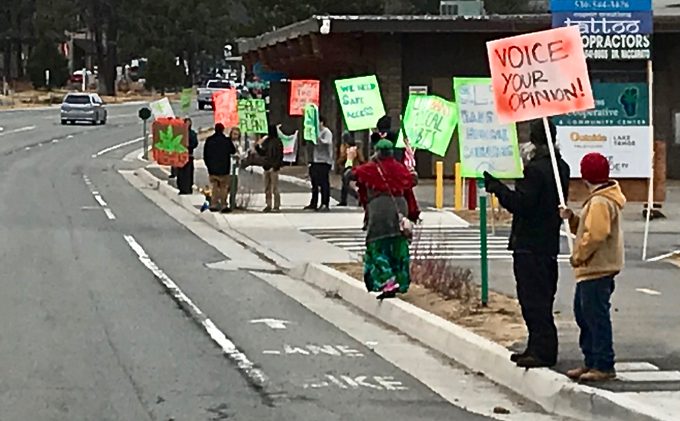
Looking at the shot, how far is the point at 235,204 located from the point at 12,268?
9897mm

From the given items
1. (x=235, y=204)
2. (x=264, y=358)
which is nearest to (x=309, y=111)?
(x=235, y=204)

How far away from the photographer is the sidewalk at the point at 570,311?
9992mm

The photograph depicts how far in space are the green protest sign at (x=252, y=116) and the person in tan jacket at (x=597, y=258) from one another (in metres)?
23.5

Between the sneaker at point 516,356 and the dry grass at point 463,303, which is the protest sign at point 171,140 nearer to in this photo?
the dry grass at point 463,303

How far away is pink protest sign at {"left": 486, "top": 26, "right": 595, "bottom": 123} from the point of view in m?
11.6

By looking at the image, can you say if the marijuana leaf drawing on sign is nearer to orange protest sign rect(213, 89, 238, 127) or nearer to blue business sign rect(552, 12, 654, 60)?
orange protest sign rect(213, 89, 238, 127)

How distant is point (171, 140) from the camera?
107ft

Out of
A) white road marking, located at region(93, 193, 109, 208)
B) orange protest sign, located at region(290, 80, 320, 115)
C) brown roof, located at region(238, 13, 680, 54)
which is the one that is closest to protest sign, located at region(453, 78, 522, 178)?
white road marking, located at region(93, 193, 109, 208)

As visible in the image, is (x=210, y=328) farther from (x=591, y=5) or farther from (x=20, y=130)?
(x=20, y=130)

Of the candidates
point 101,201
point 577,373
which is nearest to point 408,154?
point 101,201

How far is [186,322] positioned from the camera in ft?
46.7

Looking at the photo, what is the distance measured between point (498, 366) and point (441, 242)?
32.9 feet

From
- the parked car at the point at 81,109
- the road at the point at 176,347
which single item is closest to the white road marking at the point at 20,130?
the parked car at the point at 81,109

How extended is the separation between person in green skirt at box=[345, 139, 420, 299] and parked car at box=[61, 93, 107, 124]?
5901 centimetres
